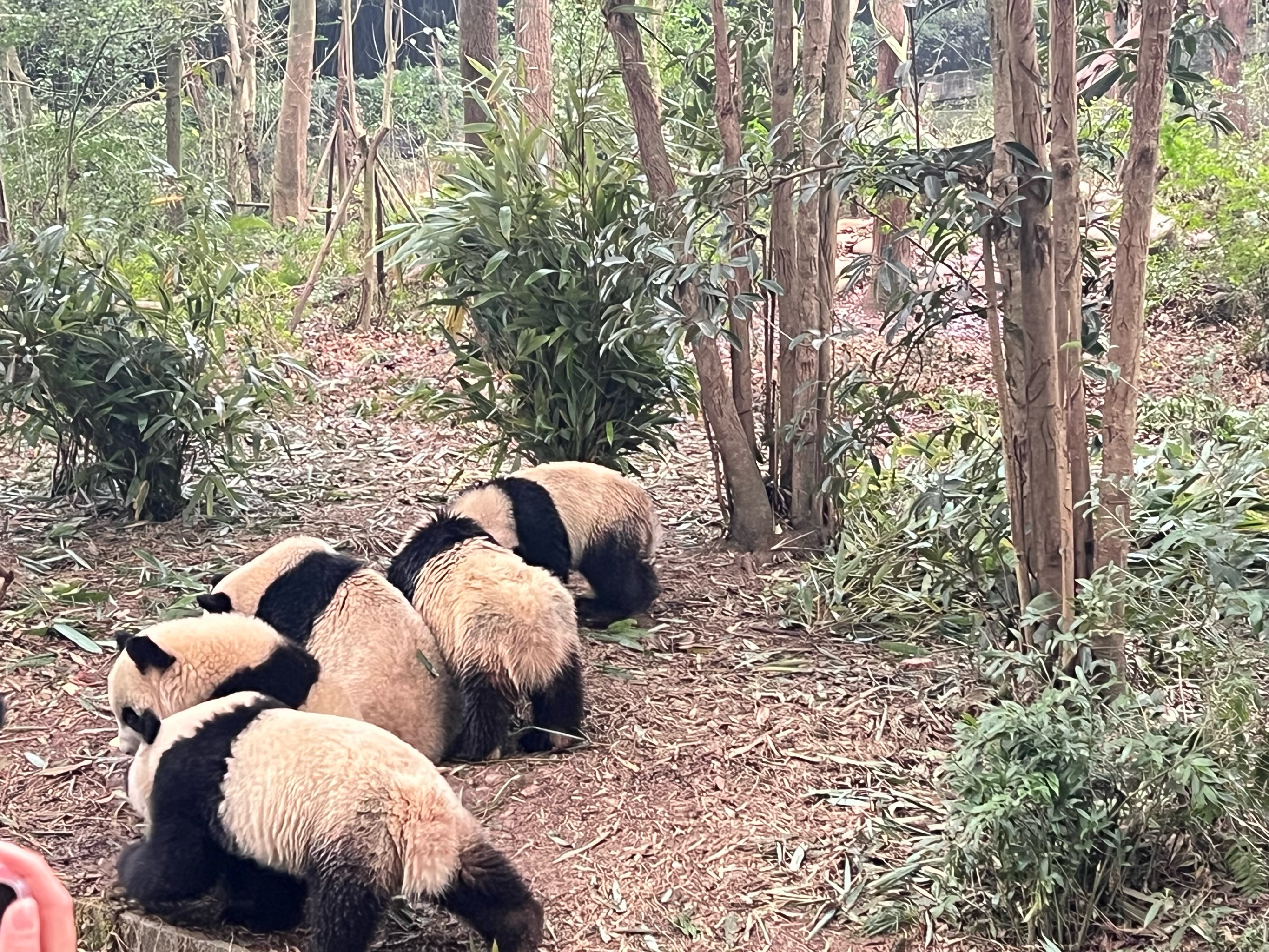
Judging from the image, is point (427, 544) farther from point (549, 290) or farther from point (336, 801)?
point (549, 290)

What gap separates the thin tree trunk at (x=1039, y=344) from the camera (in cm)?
323

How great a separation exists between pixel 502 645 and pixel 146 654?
3.21 ft

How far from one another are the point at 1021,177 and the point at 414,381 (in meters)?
5.48

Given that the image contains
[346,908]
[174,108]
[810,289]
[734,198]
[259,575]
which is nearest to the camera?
[346,908]

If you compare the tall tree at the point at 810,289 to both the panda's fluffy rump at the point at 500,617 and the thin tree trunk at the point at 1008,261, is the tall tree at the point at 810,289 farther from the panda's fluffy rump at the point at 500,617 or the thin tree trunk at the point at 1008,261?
the panda's fluffy rump at the point at 500,617

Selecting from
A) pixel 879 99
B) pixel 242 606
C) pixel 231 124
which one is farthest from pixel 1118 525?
pixel 231 124

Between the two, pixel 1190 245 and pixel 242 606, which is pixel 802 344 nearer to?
pixel 242 606

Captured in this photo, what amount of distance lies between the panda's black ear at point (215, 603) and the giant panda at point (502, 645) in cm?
58

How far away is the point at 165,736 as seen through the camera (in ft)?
9.61

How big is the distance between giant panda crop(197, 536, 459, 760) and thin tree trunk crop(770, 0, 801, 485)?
6.25ft

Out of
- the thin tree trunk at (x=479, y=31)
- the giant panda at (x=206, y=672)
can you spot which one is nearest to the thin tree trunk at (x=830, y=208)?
the giant panda at (x=206, y=672)

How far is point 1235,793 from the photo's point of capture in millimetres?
2719

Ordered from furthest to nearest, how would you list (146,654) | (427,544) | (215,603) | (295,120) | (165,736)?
1. (295,120)
2. (427,544)
3. (215,603)
4. (146,654)
5. (165,736)

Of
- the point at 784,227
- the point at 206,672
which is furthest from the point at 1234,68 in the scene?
the point at 206,672
